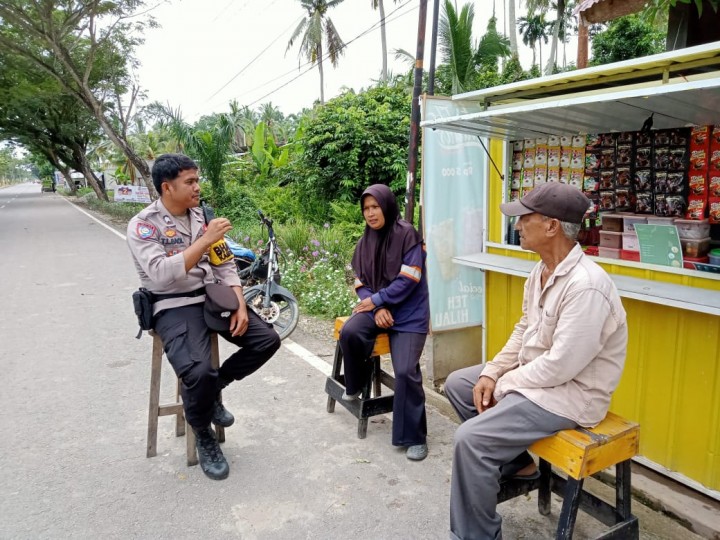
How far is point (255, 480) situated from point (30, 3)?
1642 centimetres

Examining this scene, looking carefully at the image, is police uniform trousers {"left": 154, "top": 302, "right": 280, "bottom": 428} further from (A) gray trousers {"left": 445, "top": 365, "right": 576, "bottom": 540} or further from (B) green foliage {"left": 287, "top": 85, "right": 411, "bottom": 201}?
(B) green foliage {"left": 287, "top": 85, "right": 411, "bottom": 201}

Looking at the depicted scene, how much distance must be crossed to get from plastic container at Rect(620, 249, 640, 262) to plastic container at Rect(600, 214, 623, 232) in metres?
0.16

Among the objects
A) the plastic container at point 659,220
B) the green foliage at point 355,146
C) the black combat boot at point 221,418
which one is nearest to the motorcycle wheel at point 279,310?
the black combat boot at point 221,418

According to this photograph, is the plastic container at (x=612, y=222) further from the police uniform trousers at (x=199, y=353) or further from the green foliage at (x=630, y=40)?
the green foliage at (x=630, y=40)

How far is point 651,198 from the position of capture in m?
3.37

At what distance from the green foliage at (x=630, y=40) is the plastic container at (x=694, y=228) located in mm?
18240

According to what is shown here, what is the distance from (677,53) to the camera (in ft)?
8.23

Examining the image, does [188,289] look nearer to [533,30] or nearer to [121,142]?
[121,142]

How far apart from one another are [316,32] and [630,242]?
26557mm

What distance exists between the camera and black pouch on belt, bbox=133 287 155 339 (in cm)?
307

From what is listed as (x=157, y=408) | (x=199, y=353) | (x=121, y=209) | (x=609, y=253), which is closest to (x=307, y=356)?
(x=157, y=408)

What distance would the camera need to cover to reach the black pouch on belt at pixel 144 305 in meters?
3.07

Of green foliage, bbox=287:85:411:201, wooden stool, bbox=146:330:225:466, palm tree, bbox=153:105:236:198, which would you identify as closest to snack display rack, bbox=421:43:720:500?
wooden stool, bbox=146:330:225:466

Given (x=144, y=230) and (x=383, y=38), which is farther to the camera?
(x=383, y=38)
